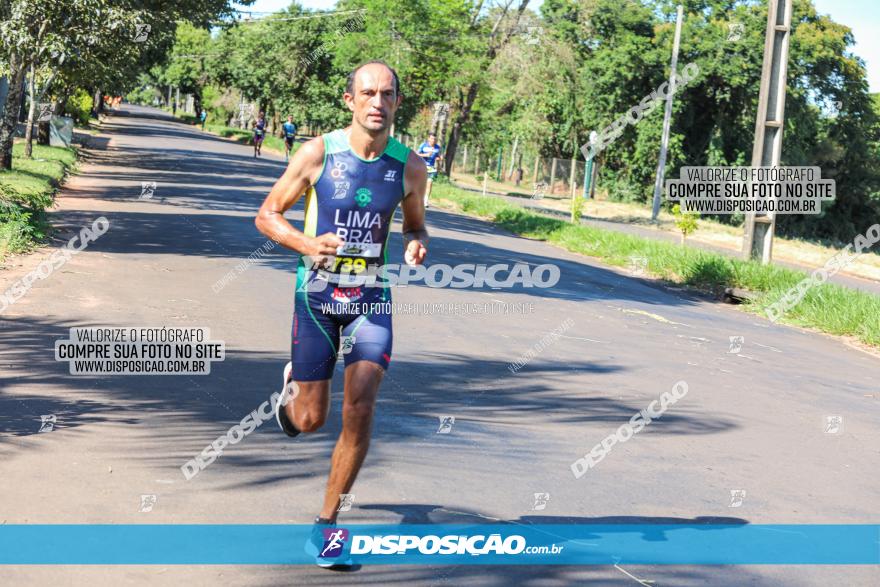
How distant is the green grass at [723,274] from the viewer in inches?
615

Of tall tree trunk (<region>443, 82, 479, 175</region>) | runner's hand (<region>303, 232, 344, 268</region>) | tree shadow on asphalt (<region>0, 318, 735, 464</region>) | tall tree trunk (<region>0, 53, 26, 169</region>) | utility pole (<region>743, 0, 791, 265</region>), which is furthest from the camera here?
tall tree trunk (<region>443, 82, 479, 175</region>)

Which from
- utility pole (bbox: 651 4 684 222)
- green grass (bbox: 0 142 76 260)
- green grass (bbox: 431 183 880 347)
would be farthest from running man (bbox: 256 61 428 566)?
utility pole (bbox: 651 4 684 222)

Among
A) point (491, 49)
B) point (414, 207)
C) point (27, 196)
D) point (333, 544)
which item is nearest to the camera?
point (333, 544)

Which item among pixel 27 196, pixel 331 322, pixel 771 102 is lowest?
pixel 27 196

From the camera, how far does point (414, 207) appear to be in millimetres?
5121

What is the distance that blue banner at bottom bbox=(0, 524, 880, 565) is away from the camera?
4.54 m

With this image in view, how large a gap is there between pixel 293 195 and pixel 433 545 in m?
1.72

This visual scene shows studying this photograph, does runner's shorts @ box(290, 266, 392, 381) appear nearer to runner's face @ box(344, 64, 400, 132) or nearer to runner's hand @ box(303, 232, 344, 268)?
runner's hand @ box(303, 232, 344, 268)

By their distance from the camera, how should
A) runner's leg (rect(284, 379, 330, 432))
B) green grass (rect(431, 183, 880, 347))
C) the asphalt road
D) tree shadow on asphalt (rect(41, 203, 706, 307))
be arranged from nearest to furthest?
runner's leg (rect(284, 379, 330, 432)) < the asphalt road < tree shadow on asphalt (rect(41, 203, 706, 307)) < green grass (rect(431, 183, 880, 347))

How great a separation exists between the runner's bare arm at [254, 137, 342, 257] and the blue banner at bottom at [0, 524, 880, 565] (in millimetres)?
1261

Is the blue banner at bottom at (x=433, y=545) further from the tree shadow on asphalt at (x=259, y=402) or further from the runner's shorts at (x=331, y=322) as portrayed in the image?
the tree shadow on asphalt at (x=259, y=402)

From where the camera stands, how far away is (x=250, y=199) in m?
25.5

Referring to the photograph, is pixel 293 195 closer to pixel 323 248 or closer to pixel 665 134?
pixel 323 248

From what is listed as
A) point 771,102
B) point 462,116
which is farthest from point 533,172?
point 771,102
